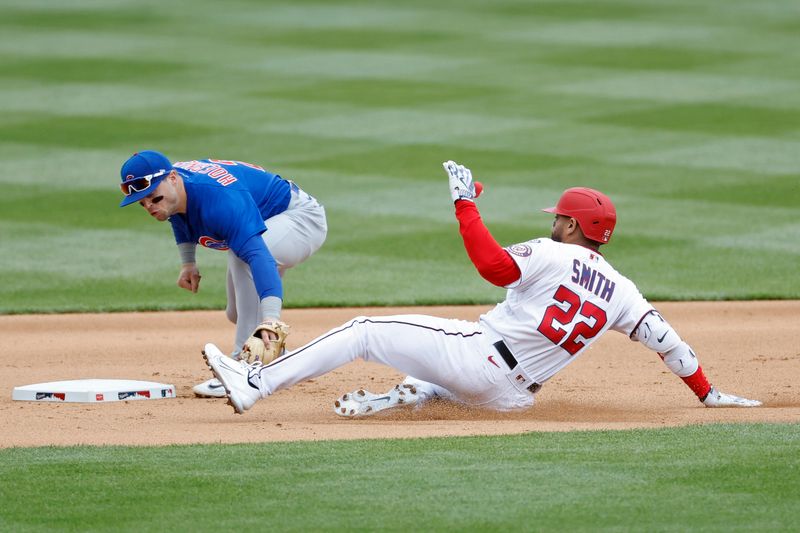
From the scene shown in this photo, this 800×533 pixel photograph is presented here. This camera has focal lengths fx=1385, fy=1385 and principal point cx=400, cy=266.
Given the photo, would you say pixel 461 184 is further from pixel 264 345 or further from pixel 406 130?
pixel 406 130

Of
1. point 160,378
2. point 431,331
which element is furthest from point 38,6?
point 431,331

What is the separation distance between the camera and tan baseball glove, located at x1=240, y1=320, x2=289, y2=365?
6180 millimetres

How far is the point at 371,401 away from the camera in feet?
21.6

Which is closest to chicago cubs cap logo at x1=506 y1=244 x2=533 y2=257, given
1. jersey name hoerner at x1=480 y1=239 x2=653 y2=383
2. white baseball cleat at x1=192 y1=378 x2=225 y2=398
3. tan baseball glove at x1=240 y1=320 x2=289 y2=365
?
jersey name hoerner at x1=480 y1=239 x2=653 y2=383

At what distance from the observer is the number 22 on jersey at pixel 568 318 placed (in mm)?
6148

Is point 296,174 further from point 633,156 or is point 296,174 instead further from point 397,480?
point 397,480

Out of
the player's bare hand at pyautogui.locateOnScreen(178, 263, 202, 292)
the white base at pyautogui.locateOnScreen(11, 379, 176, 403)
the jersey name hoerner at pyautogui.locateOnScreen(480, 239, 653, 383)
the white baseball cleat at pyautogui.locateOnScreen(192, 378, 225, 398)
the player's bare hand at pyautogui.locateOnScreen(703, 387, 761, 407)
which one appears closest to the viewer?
the jersey name hoerner at pyautogui.locateOnScreen(480, 239, 653, 383)

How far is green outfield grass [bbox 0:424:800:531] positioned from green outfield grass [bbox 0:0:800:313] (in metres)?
4.40

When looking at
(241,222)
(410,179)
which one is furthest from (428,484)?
(410,179)

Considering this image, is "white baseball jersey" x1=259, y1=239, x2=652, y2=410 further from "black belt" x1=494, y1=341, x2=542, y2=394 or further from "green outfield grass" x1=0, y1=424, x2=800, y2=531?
"green outfield grass" x1=0, y1=424, x2=800, y2=531

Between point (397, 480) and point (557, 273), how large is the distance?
1430mm

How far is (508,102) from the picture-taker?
17125 millimetres

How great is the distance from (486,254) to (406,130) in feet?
32.1

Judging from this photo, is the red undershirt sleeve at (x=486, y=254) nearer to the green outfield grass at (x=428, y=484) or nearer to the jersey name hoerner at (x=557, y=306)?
the jersey name hoerner at (x=557, y=306)
